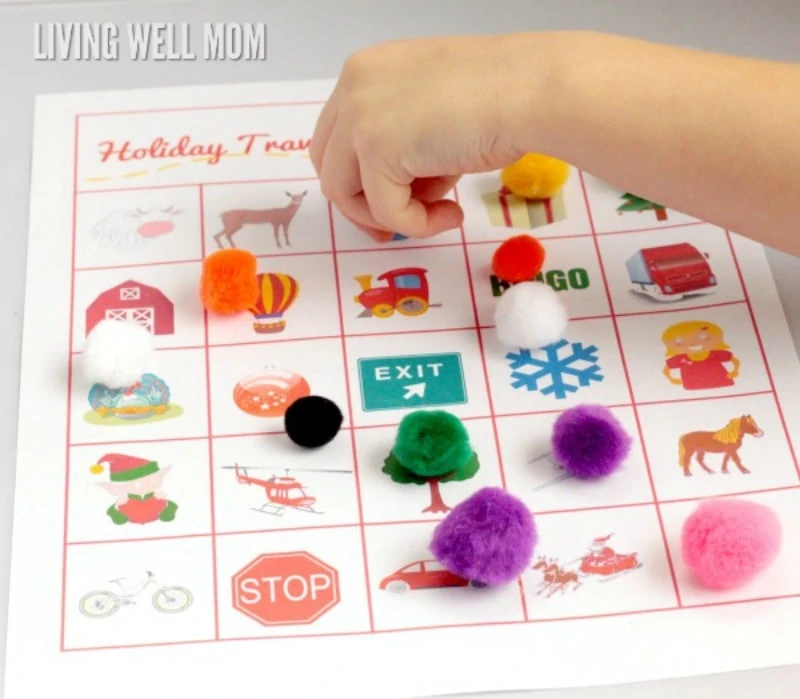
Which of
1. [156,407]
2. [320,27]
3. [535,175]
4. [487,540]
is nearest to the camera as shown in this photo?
[487,540]

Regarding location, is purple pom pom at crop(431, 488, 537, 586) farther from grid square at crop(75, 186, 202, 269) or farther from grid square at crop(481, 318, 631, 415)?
grid square at crop(75, 186, 202, 269)

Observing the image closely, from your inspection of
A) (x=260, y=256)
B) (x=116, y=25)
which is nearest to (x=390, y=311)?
(x=260, y=256)

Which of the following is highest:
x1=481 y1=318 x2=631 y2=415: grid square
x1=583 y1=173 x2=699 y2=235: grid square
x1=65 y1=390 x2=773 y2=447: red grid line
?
x1=583 y1=173 x2=699 y2=235: grid square

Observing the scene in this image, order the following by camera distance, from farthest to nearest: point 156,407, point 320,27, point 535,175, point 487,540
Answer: point 320,27
point 535,175
point 156,407
point 487,540

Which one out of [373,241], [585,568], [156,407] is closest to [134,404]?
[156,407]

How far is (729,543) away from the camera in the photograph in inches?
28.3

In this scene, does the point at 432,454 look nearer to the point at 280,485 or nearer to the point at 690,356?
the point at 280,485

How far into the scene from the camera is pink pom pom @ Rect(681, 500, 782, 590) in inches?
28.3

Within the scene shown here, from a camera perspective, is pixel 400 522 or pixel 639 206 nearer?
pixel 400 522

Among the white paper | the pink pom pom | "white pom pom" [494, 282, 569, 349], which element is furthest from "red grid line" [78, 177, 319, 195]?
the pink pom pom

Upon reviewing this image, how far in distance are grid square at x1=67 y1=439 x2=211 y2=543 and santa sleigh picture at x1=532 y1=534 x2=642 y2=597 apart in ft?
0.74

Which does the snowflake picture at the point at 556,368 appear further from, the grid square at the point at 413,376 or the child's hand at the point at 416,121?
the child's hand at the point at 416,121

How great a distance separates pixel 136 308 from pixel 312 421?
18 cm

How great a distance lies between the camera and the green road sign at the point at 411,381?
0.82 metres
